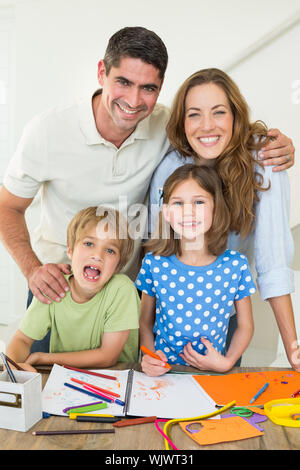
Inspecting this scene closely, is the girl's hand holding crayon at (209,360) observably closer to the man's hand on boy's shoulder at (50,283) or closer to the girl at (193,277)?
the girl at (193,277)

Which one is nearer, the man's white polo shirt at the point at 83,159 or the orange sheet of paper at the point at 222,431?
the orange sheet of paper at the point at 222,431

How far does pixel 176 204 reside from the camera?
1203 millimetres

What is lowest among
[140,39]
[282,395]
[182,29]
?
[282,395]

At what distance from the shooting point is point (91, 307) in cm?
118

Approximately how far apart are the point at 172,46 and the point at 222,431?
1.80m

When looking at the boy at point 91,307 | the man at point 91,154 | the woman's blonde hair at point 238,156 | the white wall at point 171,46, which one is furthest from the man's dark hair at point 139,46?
the white wall at point 171,46

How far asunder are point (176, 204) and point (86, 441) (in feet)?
2.05

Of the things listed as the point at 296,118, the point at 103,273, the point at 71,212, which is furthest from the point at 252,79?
the point at 103,273

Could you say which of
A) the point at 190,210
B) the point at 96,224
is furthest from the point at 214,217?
the point at 96,224

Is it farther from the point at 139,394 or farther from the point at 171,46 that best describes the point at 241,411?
the point at 171,46

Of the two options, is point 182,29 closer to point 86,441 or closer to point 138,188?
point 138,188

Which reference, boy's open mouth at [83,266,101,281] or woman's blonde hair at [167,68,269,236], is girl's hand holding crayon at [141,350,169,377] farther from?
woman's blonde hair at [167,68,269,236]

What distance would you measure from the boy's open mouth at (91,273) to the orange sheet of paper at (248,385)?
341mm

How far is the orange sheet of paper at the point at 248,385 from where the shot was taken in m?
0.91
